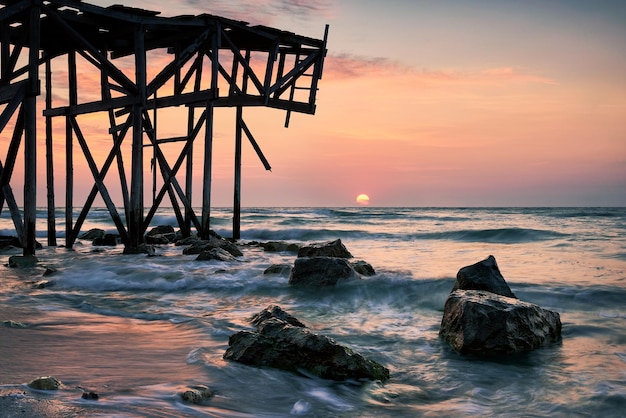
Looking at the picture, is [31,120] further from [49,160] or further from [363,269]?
[363,269]

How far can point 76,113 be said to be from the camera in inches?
480

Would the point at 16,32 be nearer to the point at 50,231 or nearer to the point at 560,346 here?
the point at 50,231

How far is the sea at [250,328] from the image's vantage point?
370 cm

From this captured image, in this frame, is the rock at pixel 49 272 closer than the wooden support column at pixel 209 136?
Yes

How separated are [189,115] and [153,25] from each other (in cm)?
333

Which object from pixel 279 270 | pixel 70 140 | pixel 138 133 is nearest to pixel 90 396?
pixel 279 270

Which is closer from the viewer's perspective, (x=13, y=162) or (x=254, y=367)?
(x=254, y=367)

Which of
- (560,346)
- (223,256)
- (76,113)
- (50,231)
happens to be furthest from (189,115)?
(560,346)

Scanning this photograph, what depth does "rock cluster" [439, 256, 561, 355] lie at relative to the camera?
4.96 meters

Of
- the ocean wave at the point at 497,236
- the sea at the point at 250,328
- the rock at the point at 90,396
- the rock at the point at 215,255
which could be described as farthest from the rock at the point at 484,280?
the ocean wave at the point at 497,236

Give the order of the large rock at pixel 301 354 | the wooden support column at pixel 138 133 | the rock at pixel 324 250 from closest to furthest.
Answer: the large rock at pixel 301 354 < the rock at pixel 324 250 < the wooden support column at pixel 138 133

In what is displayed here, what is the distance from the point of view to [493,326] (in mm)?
4980

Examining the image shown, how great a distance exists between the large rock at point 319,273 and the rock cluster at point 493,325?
8.25ft

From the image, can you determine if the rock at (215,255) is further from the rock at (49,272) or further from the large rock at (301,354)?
the large rock at (301,354)
